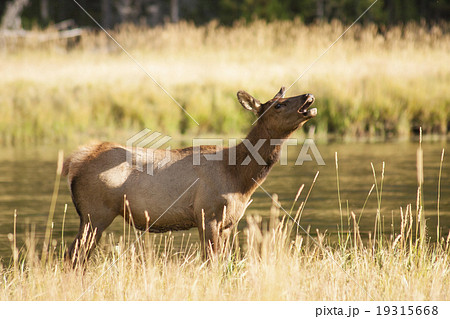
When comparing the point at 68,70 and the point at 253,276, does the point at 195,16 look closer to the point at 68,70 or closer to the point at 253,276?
the point at 68,70

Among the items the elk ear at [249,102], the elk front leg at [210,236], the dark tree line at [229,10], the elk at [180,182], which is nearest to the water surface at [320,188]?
the elk at [180,182]

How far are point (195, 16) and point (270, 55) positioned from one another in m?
18.3

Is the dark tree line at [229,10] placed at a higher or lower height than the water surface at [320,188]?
higher

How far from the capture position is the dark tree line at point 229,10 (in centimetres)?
3394

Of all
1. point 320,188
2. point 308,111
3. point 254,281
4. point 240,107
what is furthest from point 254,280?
point 240,107

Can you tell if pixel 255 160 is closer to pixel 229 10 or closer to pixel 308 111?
pixel 308 111

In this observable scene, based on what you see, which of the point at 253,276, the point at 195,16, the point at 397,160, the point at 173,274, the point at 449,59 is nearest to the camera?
the point at 253,276

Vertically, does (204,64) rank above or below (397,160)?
above

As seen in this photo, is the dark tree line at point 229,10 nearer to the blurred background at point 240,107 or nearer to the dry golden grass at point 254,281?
the blurred background at point 240,107

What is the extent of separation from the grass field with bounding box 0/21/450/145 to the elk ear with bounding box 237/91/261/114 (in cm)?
1000

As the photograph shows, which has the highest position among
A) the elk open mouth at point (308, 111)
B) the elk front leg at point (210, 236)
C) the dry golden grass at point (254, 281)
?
the elk open mouth at point (308, 111)

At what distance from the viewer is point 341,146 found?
16188 millimetres

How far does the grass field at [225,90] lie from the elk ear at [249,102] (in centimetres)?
1000

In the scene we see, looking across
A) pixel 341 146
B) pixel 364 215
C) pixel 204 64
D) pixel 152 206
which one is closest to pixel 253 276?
pixel 152 206
